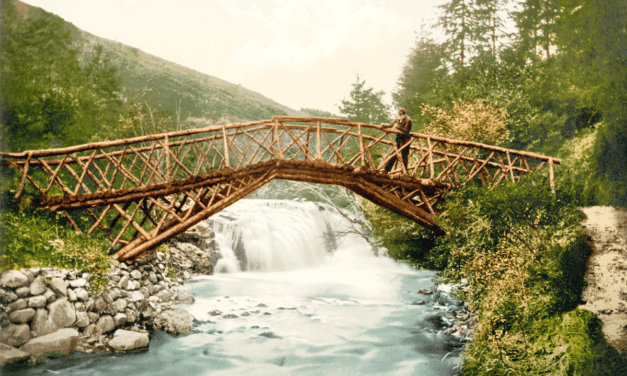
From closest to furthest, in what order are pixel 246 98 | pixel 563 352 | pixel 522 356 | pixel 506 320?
pixel 563 352 < pixel 522 356 < pixel 506 320 < pixel 246 98

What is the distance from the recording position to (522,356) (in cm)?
688

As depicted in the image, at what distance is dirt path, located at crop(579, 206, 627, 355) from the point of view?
6.40m

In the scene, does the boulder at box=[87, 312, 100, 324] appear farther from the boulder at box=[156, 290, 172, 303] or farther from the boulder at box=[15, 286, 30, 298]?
the boulder at box=[156, 290, 172, 303]

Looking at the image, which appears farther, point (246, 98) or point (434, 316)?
point (246, 98)

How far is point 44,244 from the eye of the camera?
341 inches

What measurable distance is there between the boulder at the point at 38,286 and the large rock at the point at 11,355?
3.09 ft

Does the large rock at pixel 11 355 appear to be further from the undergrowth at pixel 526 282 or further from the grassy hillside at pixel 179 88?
the grassy hillside at pixel 179 88

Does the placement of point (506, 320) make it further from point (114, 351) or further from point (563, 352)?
point (114, 351)

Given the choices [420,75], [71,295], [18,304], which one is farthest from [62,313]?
[420,75]

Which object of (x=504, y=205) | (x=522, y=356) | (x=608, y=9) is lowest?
(x=522, y=356)

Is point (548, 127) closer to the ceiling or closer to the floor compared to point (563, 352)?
closer to the ceiling

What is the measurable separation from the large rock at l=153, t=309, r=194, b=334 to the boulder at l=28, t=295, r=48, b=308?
2923 mm

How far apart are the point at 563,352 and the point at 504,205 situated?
119 inches

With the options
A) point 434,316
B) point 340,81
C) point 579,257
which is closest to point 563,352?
point 579,257
